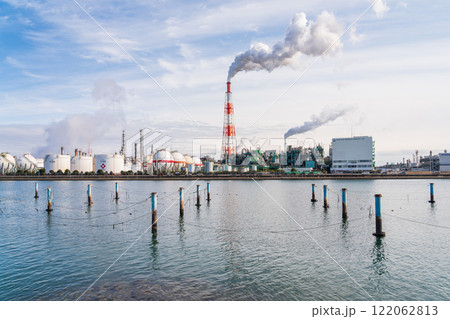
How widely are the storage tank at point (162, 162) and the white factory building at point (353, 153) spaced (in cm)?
7890

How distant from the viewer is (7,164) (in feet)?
510

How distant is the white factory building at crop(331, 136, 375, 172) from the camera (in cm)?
14900

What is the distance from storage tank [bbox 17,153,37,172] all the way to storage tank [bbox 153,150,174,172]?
62.7m

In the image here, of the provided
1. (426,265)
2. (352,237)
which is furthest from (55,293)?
(352,237)

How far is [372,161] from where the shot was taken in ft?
493

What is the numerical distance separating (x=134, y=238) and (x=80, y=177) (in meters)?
128

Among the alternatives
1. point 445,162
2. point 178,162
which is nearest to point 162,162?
point 178,162

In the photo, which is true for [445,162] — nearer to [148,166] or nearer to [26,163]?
[148,166]

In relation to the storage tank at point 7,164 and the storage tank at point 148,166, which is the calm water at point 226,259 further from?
the storage tank at point 7,164

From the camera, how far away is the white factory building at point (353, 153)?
14900 cm

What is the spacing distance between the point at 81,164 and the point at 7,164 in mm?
35408

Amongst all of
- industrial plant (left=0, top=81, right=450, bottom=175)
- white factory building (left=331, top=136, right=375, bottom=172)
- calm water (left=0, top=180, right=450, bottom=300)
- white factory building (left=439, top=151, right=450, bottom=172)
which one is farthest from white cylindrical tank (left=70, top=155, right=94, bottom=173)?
white factory building (left=439, top=151, right=450, bottom=172)
